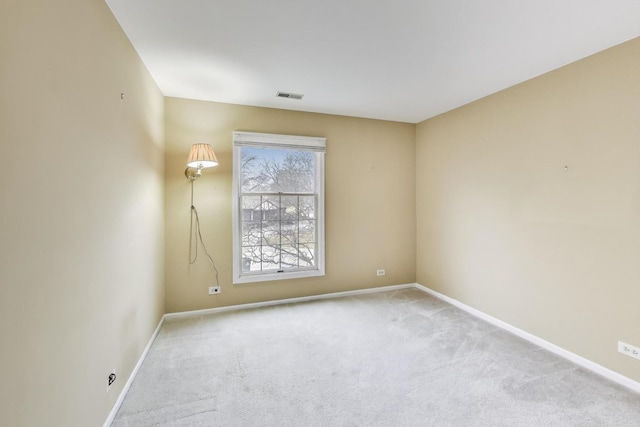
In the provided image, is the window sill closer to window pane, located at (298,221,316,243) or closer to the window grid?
the window grid

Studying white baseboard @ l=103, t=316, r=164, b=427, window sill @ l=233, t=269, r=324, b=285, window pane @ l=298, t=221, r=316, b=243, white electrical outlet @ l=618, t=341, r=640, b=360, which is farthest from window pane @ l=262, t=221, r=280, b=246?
white electrical outlet @ l=618, t=341, r=640, b=360

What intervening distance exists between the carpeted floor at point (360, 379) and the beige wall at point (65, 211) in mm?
463

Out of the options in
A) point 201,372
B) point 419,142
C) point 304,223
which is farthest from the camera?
point 419,142

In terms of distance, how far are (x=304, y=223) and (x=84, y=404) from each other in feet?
9.37

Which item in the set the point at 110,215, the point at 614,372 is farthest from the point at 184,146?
the point at 614,372

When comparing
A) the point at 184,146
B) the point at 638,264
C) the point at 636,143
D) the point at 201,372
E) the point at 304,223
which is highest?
the point at 184,146

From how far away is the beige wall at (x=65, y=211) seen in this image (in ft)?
3.34

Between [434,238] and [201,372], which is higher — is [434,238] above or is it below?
above

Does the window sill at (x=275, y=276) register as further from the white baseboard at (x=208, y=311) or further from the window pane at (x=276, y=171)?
the window pane at (x=276, y=171)

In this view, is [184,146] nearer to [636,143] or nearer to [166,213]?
[166,213]

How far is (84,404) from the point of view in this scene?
58.7 inches

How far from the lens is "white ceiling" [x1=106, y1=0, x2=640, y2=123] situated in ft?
6.01

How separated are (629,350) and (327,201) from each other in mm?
3155

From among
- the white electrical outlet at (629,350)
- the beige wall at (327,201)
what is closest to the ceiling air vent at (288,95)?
the beige wall at (327,201)
